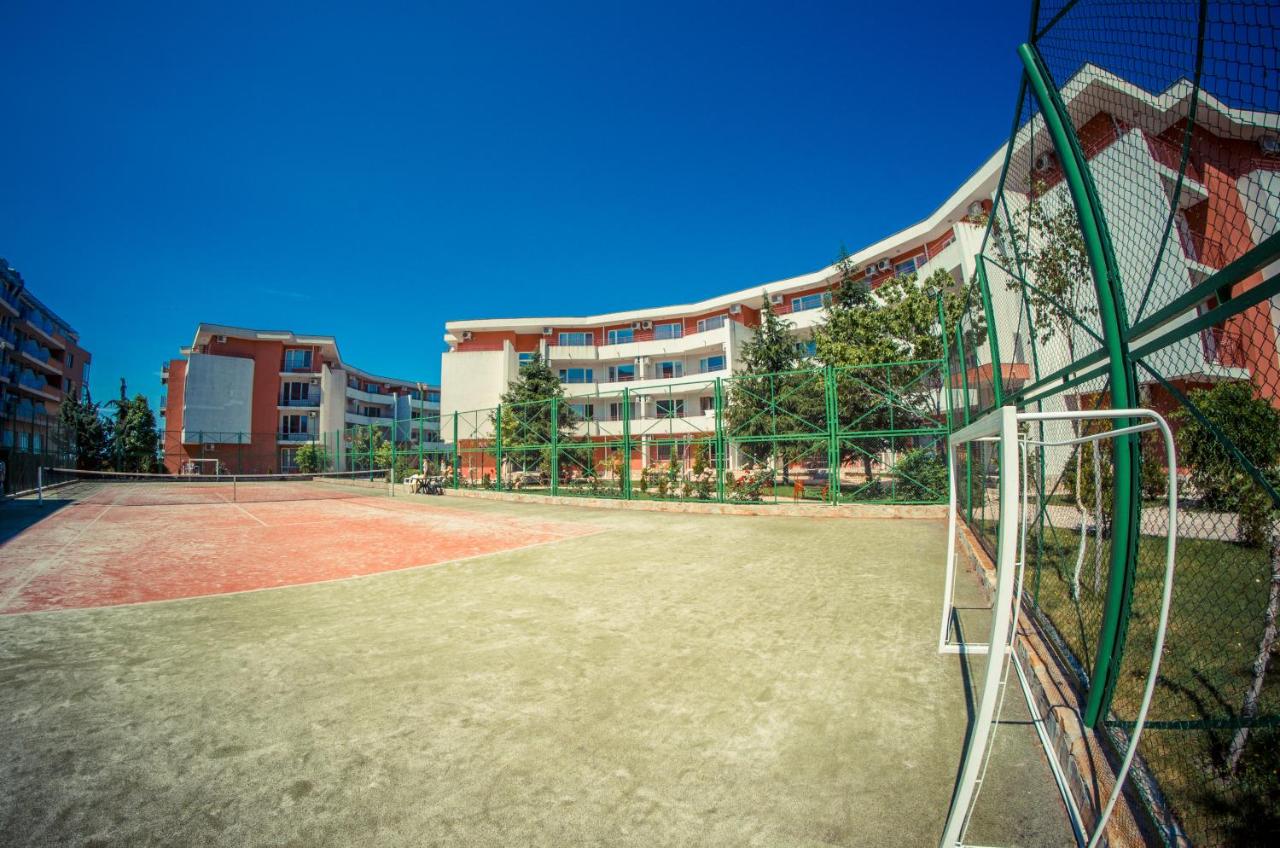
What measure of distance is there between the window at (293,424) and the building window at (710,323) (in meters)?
37.2

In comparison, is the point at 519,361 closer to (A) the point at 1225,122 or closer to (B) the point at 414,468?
(B) the point at 414,468

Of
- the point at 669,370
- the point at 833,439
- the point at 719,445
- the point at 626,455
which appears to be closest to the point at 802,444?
the point at 719,445

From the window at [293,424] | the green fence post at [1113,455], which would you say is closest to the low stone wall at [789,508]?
the green fence post at [1113,455]

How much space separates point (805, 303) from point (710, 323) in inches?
273

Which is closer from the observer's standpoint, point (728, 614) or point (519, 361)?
point (728, 614)

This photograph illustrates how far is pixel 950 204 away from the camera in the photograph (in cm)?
2569

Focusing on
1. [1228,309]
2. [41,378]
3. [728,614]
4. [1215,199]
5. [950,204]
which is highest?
[950,204]

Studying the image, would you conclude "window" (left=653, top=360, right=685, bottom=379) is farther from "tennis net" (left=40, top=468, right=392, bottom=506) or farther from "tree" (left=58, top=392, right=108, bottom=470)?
"tree" (left=58, top=392, right=108, bottom=470)

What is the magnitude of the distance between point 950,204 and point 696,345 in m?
17.5

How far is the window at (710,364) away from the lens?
128 feet

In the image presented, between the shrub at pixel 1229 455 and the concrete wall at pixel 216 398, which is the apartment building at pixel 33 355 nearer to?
the concrete wall at pixel 216 398

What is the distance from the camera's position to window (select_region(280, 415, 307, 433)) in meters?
50.3

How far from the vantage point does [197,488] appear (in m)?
30.6

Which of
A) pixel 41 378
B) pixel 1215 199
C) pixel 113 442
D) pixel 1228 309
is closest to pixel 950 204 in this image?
pixel 1215 199
